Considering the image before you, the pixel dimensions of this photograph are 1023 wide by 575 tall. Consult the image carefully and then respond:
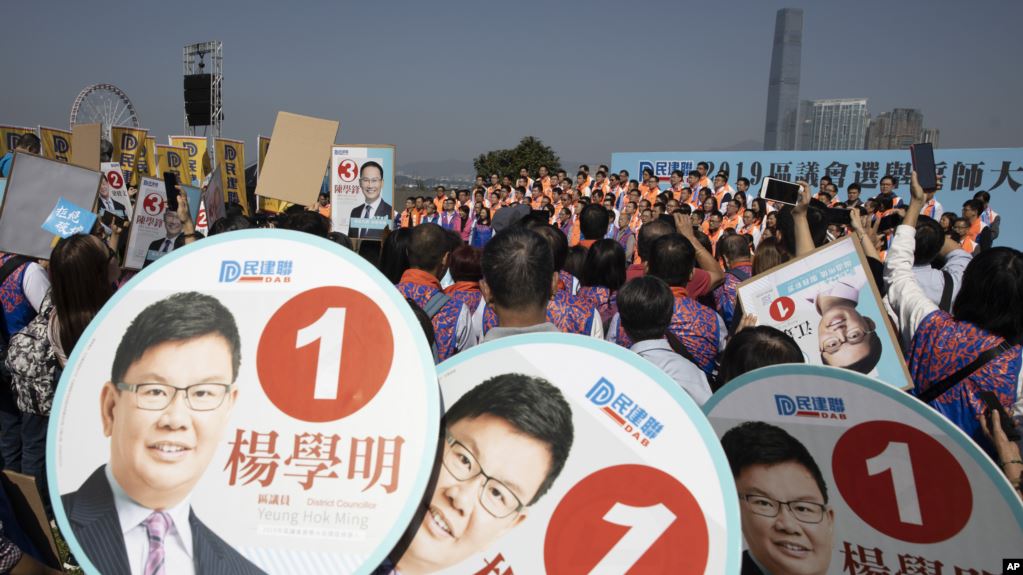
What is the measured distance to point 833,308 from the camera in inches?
118

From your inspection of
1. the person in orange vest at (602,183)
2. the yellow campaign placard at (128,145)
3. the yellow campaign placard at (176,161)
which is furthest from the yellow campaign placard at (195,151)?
the person in orange vest at (602,183)

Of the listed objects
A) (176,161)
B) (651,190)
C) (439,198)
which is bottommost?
(439,198)

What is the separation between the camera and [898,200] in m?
11.9

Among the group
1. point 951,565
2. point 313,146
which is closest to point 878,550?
point 951,565

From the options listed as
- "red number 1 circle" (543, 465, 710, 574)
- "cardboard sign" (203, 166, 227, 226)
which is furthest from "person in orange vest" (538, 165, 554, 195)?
"red number 1 circle" (543, 465, 710, 574)

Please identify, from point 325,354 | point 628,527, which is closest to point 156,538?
point 325,354

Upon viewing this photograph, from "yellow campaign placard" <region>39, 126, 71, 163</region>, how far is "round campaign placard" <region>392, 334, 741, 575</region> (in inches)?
522

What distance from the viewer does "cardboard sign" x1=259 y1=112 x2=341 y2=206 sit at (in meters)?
6.72

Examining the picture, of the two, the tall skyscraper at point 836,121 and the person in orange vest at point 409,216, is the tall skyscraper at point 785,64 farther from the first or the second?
the person in orange vest at point 409,216

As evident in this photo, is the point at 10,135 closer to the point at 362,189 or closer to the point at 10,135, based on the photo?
the point at 10,135

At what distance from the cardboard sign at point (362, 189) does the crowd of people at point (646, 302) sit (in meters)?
1.22

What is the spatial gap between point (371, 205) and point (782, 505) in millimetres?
6150

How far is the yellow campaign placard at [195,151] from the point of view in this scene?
18078 mm

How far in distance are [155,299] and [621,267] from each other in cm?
299
